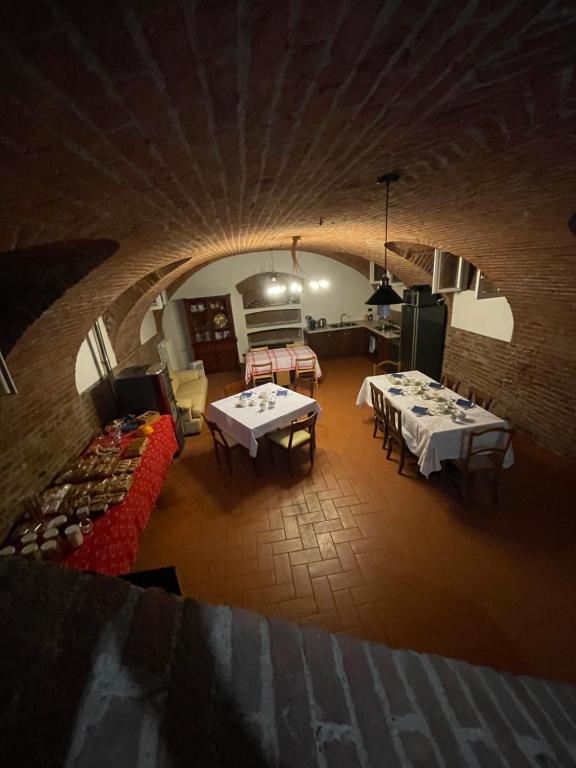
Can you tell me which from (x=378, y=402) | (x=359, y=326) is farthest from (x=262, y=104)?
(x=359, y=326)

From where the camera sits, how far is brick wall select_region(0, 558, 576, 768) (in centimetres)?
59

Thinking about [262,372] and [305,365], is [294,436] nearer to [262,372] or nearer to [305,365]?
[262,372]

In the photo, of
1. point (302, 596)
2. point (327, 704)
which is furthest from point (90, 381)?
point (327, 704)

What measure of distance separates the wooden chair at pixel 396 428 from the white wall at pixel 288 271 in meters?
5.95

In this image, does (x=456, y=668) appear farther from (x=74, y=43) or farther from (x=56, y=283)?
(x=56, y=283)

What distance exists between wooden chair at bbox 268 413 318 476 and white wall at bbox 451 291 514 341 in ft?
11.2

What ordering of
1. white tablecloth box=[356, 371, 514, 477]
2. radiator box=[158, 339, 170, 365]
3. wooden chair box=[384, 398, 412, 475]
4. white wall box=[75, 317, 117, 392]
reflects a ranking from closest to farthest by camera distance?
white tablecloth box=[356, 371, 514, 477]
white wall box=[75, 317, 117, 392]
wooden chair box=[384, 398, 412, 475]
radiator box=[158, 339, 170, 365]

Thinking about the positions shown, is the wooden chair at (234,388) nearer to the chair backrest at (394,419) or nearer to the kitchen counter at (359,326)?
the chair backrest at (394,419)

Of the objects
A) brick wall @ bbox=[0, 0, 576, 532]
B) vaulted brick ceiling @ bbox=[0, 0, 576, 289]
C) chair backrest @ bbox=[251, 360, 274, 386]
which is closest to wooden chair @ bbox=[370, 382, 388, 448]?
brick wall @ bbox=[0, 0, 576, 532]

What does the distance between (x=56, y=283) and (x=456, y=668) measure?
3.44 m

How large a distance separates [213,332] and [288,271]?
9.66 ft

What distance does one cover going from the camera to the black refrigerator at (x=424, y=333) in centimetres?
637

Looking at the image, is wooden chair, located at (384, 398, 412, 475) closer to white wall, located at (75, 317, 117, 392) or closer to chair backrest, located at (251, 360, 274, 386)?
chair backrest, located at (251, 360, 274, 386)

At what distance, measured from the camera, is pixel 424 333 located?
650cm
